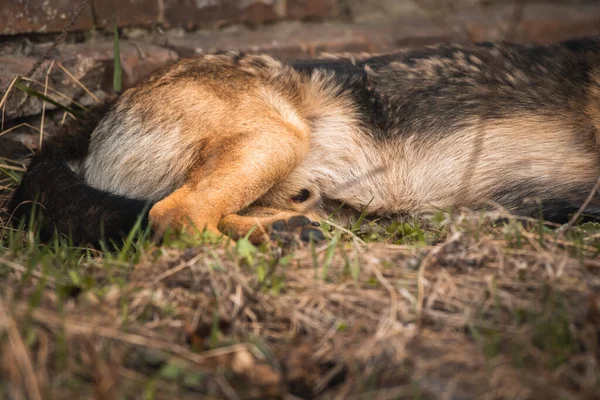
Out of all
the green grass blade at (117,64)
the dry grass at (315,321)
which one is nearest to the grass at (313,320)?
the dry grass at (315,321)

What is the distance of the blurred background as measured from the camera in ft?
12.4

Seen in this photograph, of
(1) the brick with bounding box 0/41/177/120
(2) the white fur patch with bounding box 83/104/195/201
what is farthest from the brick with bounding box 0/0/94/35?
(2) the white fur patch with bounding box 83/104/195/201

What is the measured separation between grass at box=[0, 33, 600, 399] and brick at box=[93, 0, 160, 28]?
2.12 m

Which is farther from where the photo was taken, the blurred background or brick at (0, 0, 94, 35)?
the blurred background

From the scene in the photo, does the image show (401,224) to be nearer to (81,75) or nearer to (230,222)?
(230,222)

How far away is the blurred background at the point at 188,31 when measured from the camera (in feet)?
12.4

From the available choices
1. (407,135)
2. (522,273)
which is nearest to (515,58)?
(407,135)

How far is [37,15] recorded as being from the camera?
3777 millimetres

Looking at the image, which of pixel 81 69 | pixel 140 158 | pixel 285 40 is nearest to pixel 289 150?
pixel 140 158

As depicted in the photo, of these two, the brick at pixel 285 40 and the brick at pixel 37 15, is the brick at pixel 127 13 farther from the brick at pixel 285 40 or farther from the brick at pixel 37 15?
the brick at pixel 285 40

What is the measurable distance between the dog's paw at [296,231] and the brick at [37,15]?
7.05 feet

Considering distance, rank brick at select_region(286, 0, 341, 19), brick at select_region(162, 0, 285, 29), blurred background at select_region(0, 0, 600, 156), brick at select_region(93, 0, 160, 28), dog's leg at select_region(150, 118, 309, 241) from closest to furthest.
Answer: dog's leg at select_region(150, 118, 309, 241), blurred background at select_region(0, 0, 600, 156), brick at select_region(93, 0, 160, 28), brick at select_region(162, 0, 285, 29), brick at select_region(286, 0, 341, 19)

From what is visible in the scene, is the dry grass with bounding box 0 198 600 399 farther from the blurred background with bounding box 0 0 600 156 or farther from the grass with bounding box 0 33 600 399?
the blurred background with bounding box 0 0 600 156

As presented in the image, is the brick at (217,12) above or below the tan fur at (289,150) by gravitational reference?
above
